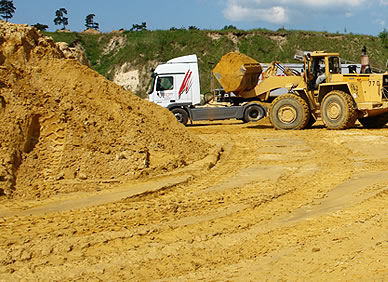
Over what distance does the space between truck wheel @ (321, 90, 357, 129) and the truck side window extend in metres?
6.55

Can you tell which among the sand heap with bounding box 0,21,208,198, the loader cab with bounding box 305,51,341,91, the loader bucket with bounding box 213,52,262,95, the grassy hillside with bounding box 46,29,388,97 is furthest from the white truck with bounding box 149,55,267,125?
the grassy hillside with bounding box 46,29,388,97

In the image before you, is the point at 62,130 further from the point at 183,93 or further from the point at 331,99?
the point at 183,93

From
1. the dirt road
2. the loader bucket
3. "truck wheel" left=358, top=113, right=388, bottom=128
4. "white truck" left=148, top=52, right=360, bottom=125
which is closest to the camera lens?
the dirt road

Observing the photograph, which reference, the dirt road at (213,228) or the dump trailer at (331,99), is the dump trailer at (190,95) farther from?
the dirt road at (213,228)

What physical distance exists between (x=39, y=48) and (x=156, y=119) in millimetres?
2887

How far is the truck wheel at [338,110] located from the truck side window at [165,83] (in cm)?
655

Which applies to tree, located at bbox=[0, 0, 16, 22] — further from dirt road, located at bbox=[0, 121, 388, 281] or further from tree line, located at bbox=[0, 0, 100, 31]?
dirt road, located at bbox=[0, 121, 388, 281]

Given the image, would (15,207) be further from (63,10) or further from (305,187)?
(63,10)

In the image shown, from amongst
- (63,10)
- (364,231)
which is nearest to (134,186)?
(364,231)

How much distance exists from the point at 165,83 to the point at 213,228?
14103 millimetres

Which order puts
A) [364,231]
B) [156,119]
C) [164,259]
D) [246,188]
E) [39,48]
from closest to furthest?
[164,259]
[364,231]
[246,188]
[39,48]
[156,119]

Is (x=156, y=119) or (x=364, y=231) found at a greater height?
(x=156, y=119)

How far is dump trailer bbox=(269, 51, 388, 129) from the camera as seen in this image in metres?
14.7

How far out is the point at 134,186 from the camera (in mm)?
8070
